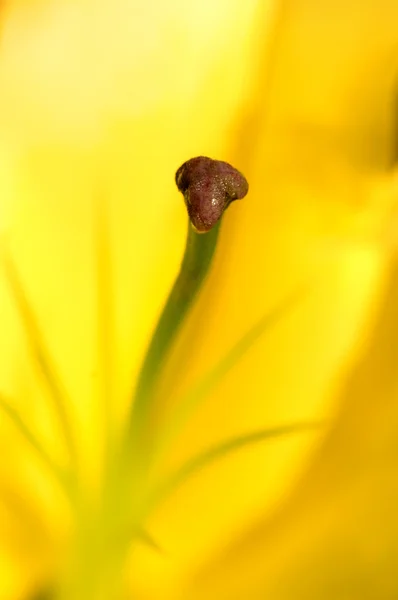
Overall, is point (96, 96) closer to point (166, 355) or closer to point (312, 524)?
point (166, 355)

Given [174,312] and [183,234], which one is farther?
[183,234]

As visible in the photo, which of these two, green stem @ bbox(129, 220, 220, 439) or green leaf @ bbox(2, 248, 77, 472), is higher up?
green stem @ bbox(129, 220, 220, 439)

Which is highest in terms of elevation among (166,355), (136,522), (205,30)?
(205,30)

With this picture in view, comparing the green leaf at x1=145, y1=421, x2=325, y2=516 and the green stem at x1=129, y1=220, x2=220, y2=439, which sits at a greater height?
the green stem at x1=129, y1=220, x2=220, y2=439

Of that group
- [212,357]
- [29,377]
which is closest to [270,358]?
[212,357]
